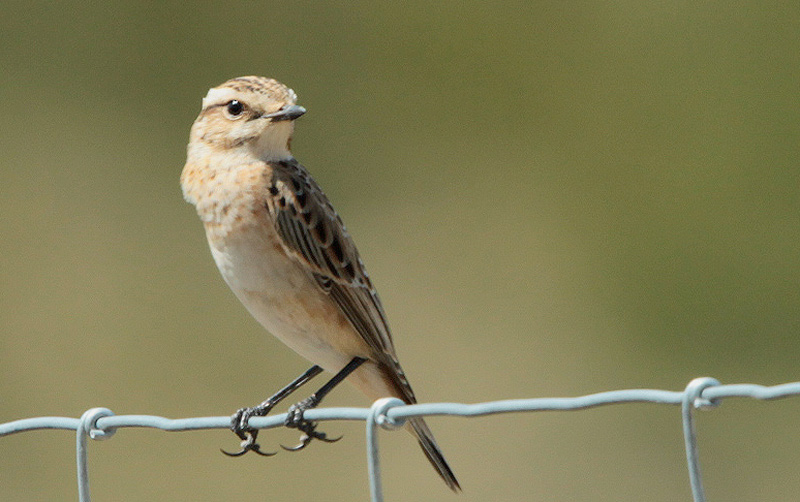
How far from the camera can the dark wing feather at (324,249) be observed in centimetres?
552

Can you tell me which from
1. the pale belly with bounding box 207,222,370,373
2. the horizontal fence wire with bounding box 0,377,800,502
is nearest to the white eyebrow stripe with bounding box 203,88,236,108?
the pale belly with bounding box 207,222,370,373

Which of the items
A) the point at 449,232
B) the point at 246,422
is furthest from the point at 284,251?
the point at 449,232

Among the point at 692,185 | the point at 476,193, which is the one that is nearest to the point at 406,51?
the point at 476,193

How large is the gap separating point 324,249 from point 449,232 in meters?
9.67

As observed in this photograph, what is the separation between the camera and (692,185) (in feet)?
52.6

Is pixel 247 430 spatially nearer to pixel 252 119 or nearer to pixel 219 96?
pixel 252 119

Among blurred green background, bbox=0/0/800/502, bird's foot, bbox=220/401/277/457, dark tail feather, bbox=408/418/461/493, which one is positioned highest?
blurred green background, bbox=0/0/800/502

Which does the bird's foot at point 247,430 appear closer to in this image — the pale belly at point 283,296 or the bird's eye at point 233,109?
the pale belly at point 283,296

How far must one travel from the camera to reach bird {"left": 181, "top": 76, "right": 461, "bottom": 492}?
541 cm

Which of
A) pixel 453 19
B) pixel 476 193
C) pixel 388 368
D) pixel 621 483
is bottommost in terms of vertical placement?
pixel 388 368

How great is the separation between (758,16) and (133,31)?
8398 mm

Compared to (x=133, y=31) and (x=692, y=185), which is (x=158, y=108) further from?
(x=692, y=185)

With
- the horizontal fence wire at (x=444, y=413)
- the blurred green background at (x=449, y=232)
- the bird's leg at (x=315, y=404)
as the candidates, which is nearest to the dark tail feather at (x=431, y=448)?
the bird's leg at (x=315, y=404)

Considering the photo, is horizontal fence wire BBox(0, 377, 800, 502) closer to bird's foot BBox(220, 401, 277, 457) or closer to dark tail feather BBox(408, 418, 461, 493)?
bird's foot BBox(220, 401, 277, 457)
